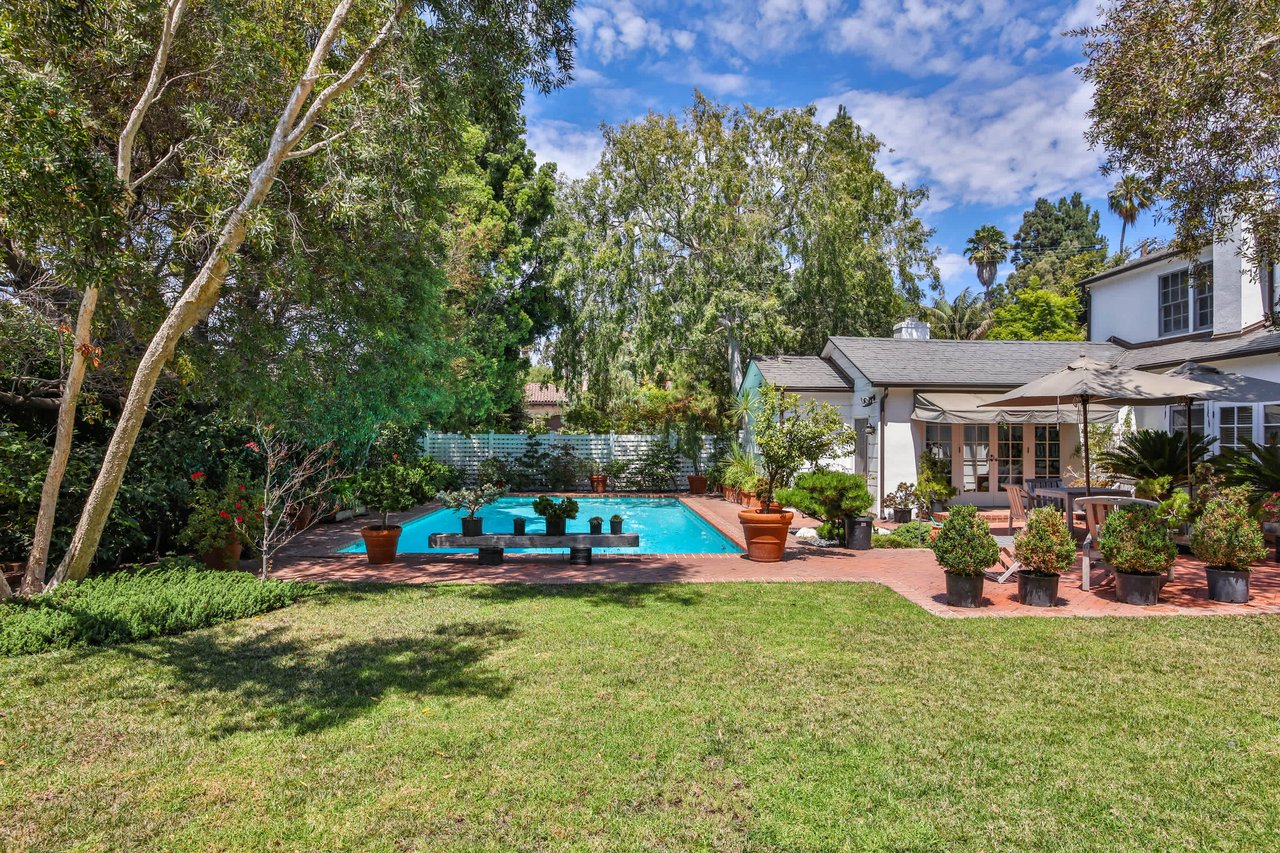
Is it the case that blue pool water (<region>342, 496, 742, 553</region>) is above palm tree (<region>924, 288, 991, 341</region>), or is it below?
below

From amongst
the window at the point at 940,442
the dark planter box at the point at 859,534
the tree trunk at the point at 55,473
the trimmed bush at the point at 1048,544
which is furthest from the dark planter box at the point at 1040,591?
the tree trunk at the point at 55,473

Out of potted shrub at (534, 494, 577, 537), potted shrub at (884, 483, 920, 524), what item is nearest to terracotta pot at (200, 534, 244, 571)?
potted shrub at (534, 494, 577, 537)

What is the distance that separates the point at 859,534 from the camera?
12.9 metres

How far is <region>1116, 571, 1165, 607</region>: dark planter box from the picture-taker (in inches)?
324

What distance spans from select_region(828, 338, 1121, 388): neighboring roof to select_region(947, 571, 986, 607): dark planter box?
8.47m

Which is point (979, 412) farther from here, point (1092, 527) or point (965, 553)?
point (965, 553)

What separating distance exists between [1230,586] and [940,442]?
30.6 feet

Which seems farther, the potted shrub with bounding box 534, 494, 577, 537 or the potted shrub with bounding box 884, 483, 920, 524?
the potted shrub with bounding box 884, 483, 920, 524

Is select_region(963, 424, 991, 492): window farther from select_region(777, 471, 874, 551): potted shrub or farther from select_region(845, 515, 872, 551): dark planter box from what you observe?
select_region(845, 515, 872, 551): dark planter box

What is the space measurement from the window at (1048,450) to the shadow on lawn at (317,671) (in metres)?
16.5

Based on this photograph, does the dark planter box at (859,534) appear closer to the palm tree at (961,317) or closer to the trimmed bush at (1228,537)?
the trimmed bush at (1228,537)

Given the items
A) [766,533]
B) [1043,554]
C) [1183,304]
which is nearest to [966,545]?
[1043,554]

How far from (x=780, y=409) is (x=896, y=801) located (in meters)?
8.43

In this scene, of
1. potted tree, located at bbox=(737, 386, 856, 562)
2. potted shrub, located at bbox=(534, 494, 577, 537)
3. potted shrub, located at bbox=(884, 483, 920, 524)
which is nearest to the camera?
potted tree, located at bbox=(737, 386, 856, 562)
